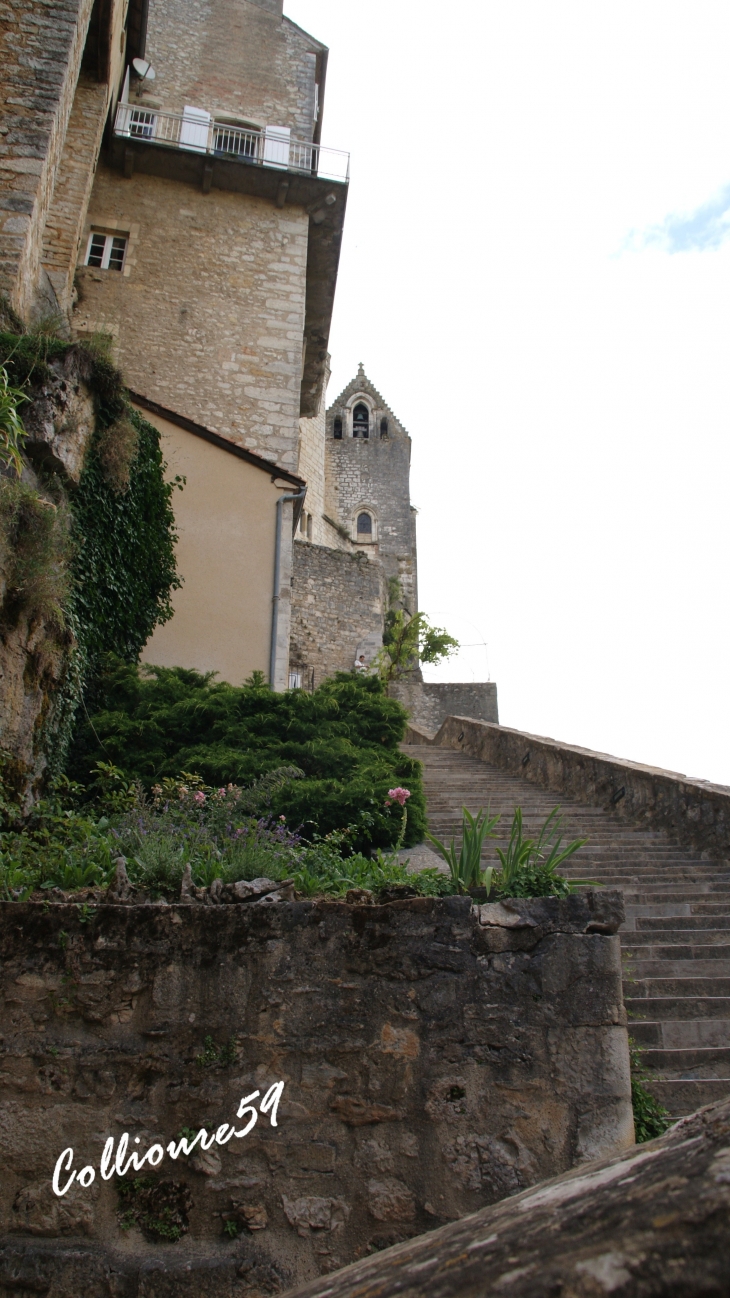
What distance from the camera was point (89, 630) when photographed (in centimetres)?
757

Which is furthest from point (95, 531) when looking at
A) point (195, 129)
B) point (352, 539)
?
point (352, 539)

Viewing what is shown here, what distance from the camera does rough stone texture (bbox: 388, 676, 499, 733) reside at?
19.3 metres

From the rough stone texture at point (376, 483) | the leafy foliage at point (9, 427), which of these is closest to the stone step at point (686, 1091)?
the leafy foliage at point (9, 427)

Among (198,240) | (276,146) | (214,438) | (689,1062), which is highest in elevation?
(276,146)

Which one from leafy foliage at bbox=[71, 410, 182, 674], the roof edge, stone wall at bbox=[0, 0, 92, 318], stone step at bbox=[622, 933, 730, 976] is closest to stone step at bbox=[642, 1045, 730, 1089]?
stone step at bbox=[622, 933, 730, 976]

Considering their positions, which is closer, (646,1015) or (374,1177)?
(374,1177)

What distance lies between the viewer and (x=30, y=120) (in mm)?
7898

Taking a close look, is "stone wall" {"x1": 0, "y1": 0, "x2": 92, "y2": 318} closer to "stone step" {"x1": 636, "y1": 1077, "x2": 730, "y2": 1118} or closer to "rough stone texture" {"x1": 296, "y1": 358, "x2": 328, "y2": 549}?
"stone step" {"x1": 636, "y1": 1077, "x2": 730, "y2": 1118}

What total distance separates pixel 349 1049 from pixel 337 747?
12.3 feet

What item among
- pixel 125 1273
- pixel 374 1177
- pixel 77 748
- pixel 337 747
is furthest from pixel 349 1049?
pixel 77 748

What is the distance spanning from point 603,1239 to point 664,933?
440 centimetres

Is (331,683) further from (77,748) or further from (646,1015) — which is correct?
(646,1015)

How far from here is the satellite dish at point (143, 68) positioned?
46.7 feet

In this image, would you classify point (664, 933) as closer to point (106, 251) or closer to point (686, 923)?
point (686, 923)
